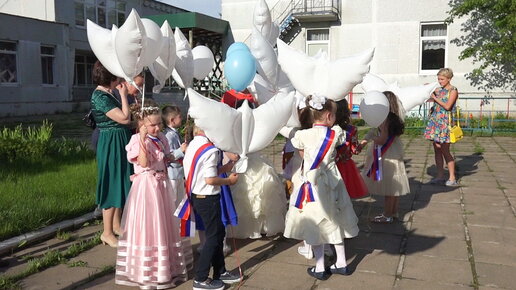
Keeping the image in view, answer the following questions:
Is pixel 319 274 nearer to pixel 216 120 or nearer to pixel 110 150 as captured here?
pixel 216 120

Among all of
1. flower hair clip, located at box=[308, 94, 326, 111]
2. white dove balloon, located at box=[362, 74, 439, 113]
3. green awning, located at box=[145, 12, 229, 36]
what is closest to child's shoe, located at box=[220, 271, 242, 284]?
flower hair clip, located at box=[308, 94, 326, 111]

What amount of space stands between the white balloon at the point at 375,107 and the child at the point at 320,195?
713 mm

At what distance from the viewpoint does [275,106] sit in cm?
322

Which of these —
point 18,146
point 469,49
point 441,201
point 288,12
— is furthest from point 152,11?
point 441,201

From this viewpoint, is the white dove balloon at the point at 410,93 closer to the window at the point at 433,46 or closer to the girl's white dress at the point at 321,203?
the girl's white dress at the point at 321,203

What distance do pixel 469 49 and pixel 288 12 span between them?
6.70 meters

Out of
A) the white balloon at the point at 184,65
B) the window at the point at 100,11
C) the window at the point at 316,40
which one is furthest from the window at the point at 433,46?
the window at the point at 100,11

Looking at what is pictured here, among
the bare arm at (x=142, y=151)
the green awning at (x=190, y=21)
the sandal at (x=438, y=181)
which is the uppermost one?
the green awning at (x=190, y=21)

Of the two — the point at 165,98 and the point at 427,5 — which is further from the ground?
the point at 427,5

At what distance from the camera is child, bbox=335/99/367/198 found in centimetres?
414

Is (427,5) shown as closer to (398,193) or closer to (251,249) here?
(398,193)

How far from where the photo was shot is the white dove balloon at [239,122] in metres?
2.96

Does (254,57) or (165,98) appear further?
(165,98)

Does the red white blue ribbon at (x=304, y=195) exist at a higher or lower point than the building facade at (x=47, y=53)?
lower
